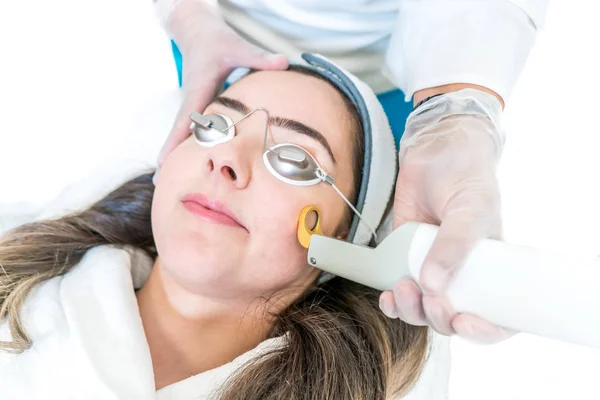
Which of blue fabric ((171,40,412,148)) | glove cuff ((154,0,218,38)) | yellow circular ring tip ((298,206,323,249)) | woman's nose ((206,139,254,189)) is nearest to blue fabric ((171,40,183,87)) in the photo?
glove cuff ((154,0,218,38))

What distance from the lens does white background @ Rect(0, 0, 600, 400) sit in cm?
147

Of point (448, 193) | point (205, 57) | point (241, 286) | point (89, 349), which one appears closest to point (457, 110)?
point (448, 193)

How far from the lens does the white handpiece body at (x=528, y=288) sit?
0.66 metres

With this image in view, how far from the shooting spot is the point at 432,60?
45.8 inches

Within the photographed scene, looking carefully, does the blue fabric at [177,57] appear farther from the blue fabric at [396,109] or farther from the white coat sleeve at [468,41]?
the white coat sleeve at [468,41]

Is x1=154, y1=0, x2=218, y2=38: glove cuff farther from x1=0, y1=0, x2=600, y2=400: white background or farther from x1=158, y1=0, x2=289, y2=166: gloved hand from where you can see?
x1=0, y1=0, x2=600, y2=400: white background

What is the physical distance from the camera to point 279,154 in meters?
1.04

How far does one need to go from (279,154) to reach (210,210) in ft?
0.56

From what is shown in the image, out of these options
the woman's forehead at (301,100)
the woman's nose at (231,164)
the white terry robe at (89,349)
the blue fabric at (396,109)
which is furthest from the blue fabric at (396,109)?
the white terry robe at (89,349)

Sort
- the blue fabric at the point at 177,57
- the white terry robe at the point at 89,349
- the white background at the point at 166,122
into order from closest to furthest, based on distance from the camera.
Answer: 1. the white terry robe at the point at 89,349
2. the white background at the point at 166,122
3. the blue fabric at the point at 177,57

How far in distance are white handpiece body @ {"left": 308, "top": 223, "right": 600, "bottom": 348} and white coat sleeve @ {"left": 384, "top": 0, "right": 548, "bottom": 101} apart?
45 cm

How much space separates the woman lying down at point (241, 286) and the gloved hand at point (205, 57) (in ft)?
0.26

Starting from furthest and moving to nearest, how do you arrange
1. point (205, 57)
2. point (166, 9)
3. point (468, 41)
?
point (166, 9), point (205, 57), point (468, 41)

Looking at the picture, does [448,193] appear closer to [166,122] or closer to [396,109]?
[396,109]
